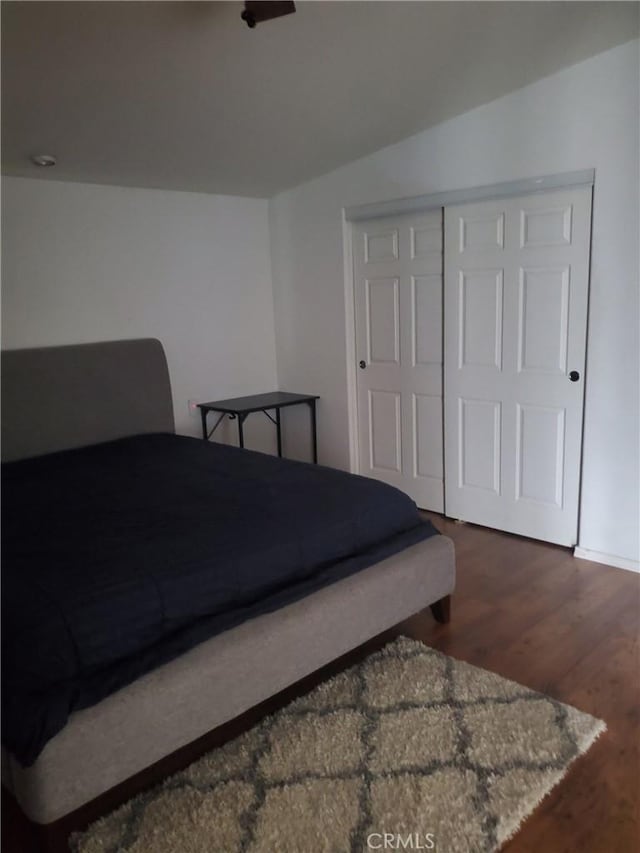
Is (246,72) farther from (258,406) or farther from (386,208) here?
(258,406)

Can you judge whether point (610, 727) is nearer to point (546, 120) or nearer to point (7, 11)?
point (546, 120)

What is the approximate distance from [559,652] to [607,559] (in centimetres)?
96

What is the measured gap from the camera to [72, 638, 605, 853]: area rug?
1794 mm

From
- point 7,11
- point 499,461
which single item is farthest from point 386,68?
point 499,461

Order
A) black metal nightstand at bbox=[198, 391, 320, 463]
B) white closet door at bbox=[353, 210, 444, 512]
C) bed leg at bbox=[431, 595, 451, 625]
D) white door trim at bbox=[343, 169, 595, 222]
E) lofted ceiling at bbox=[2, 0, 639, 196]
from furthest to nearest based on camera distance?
black metal nightstand at bbox=[198, 391, 320, 463], white closet door at bbox=[353, 210, 444, 512], white door trim at bbox=[343, 169, 595, 222], bed leg at bbox=[431, 595, 451, 625], lofted ceiling at bbox=[2, 0, 639, 196]

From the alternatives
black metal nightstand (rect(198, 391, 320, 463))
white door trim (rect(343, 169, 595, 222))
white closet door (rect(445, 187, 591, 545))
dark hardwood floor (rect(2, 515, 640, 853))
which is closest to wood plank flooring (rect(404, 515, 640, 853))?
dark hardwood floor (rect(2, 515, 640, 853))

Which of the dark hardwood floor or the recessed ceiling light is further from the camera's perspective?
the recessed ceiling light

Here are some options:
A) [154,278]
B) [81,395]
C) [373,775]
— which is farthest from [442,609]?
[154,278]

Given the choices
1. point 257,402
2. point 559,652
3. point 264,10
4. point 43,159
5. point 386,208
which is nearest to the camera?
point 264,10

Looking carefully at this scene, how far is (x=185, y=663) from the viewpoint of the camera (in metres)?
1.94

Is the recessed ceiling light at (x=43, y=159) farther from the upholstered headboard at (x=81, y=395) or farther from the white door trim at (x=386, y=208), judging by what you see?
the white door trim at (x=386, y=208)

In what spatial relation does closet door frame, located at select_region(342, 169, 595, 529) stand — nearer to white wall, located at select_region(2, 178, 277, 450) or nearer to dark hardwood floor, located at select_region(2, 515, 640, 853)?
white wall, located at select_region(2, 178, 277, 450)

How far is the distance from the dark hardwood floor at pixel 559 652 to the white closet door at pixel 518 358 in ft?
0.88

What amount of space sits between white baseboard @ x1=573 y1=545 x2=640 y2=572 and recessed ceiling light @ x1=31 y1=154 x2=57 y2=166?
3361 mm
